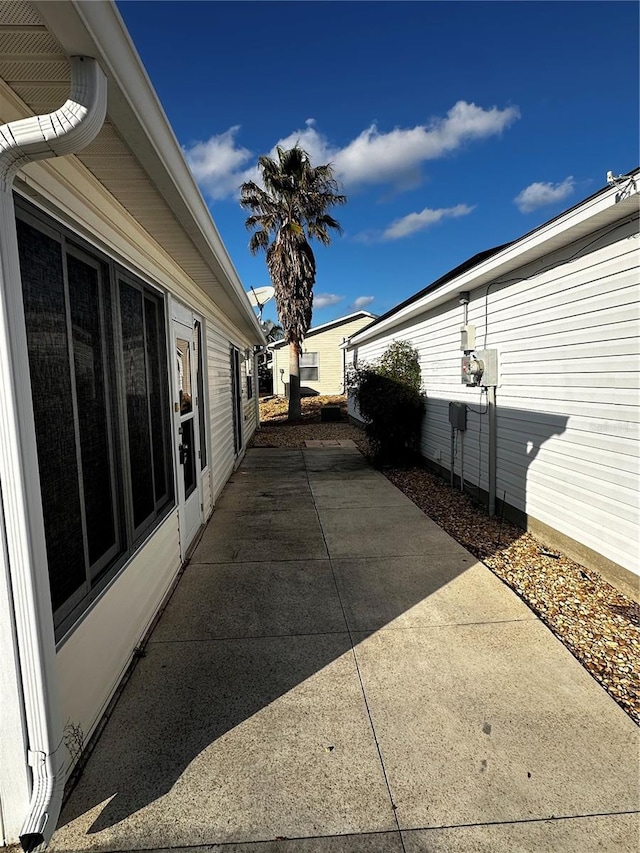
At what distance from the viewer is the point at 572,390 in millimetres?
4156

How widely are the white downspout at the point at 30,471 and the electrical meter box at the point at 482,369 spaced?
482cm

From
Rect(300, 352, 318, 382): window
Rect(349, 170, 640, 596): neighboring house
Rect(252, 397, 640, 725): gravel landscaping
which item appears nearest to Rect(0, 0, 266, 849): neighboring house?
Rect(252, 397, 640, 725): gravel landscaping

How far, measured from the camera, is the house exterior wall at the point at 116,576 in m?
2.00

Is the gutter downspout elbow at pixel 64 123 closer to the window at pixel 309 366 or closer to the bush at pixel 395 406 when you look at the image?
the bush at pixel 395 406

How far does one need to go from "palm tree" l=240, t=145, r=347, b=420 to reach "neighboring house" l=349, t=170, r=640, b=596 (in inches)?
399

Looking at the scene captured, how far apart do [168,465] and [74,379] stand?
1.81 metres

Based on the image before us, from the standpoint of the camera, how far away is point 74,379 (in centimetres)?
219

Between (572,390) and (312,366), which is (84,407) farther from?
(312,366)

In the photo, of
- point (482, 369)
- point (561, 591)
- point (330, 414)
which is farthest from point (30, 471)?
point (330, 414)

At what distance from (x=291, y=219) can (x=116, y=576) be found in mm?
15187

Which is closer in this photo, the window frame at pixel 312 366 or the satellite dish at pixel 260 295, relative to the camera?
the satellite dish at pixel 260 295

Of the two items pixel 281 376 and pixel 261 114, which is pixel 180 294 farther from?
pixel 281 376

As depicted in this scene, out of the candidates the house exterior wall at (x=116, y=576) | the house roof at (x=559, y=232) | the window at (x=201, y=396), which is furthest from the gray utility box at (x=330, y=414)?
the house exterior wall at (x=116, y=576)

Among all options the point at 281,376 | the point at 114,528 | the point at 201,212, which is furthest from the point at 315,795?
the point at 281,376
